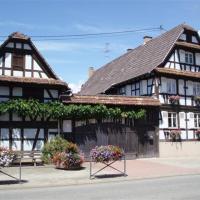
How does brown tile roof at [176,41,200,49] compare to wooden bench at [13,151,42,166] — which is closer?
wooden bench at [13,151,42,166]

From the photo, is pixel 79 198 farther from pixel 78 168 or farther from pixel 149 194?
pixel 78 168

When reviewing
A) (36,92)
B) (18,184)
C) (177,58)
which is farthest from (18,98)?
(177,58)

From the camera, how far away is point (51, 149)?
23438mm

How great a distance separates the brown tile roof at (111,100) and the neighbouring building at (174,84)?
4.61 feet

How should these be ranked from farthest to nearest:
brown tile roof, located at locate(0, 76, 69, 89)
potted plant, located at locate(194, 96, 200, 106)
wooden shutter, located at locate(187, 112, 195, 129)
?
potted plant, located at locate(194, 96, 200, 106)
wooden shutter, located at locate(187, 112, 195, 129)
brown tile roof, located at locate(0, 76, 69, 89)

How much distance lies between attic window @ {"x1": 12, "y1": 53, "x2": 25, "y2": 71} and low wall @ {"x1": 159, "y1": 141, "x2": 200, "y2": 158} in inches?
472

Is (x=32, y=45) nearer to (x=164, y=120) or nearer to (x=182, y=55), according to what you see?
(x=164, y=120)

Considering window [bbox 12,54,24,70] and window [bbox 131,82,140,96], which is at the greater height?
window [bbox 12,54,24,70]

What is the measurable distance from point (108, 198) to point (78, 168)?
978cm

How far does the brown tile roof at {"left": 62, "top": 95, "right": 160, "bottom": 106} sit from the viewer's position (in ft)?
88.1

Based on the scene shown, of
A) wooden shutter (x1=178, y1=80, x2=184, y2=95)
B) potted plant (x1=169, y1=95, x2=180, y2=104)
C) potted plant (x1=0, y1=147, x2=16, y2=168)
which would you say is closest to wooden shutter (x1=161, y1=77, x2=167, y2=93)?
potted plant (x1=169, y1=95, x2=180, y2=104)

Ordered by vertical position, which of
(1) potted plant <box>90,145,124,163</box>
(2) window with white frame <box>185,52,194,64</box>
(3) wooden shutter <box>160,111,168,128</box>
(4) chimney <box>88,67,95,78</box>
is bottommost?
(1) potted plant <box>90,145,124,163</box>

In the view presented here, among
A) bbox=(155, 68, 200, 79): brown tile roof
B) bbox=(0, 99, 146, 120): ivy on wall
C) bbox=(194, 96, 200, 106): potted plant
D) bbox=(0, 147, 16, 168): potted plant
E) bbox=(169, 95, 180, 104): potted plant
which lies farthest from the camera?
bbox=(194, 96, 200, 106): potted plant

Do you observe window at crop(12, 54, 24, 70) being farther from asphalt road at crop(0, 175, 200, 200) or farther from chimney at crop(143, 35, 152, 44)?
chimney at crop(143, 35, 152, 44)
